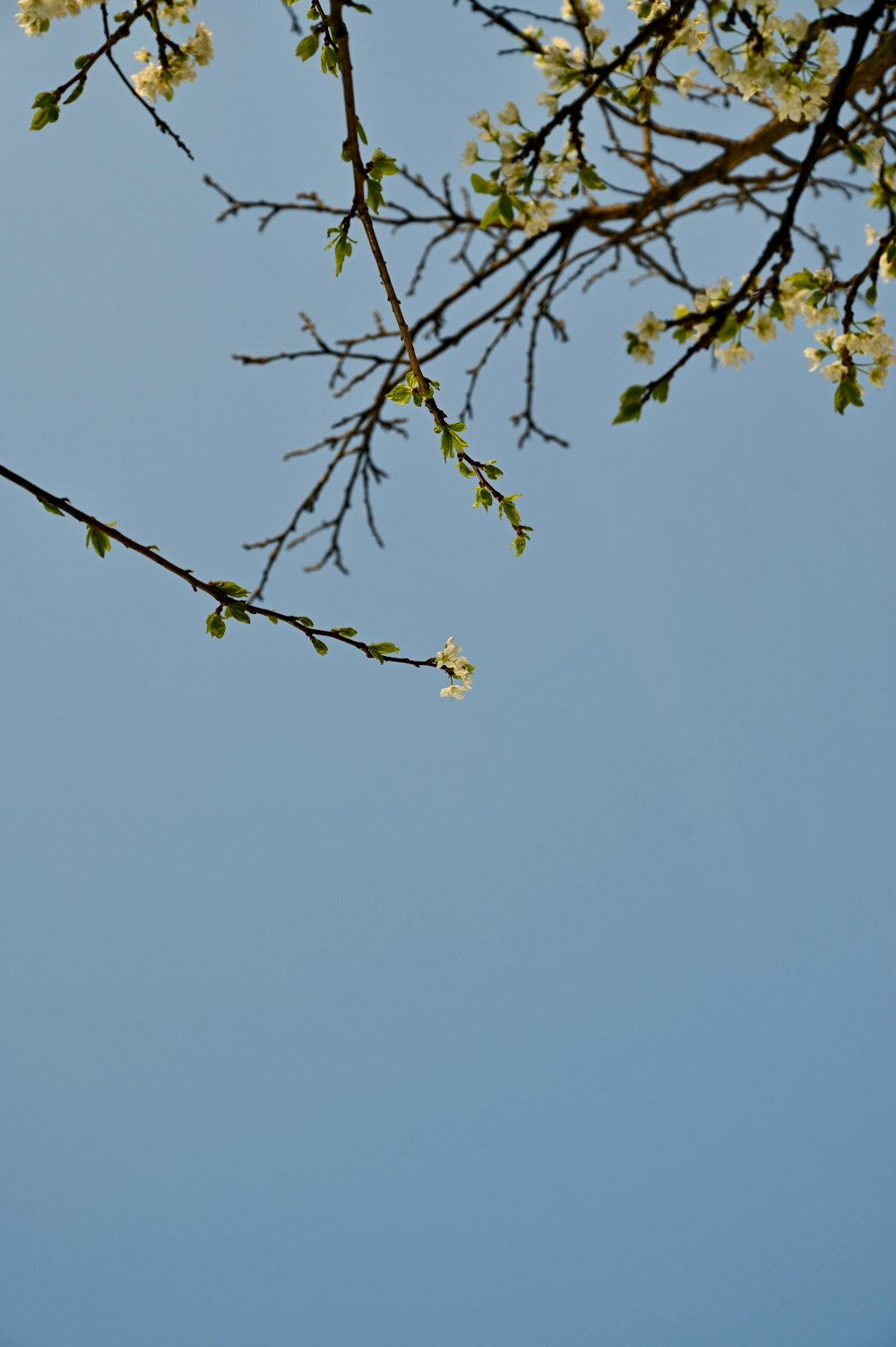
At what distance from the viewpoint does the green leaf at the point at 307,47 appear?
5.64ft

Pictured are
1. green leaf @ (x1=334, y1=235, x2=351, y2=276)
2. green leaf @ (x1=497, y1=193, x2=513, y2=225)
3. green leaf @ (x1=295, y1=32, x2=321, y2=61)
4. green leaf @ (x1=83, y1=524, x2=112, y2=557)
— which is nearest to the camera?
green leaf @ (x1=83, y1=524, x2=112, y2=557)

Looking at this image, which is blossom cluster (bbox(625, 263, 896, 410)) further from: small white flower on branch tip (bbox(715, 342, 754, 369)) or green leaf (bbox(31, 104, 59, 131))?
green leaf (bbox(31, 104, 59, 131))

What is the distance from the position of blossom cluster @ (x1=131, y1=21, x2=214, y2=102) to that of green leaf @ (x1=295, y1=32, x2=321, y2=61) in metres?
0.73

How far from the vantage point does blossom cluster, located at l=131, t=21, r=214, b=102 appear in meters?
2.29

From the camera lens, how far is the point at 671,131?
3.07 meters

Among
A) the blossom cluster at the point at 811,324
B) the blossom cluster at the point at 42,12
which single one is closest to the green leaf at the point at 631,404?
the blossom cluster at the point at 811,324

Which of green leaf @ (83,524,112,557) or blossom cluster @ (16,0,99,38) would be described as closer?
green leaf @ (83,524,112,557)

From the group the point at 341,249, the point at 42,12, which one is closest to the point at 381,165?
the point at 341,249

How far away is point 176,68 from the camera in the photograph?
231cm

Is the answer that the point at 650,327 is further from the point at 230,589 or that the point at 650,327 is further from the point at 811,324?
the point at 230,589

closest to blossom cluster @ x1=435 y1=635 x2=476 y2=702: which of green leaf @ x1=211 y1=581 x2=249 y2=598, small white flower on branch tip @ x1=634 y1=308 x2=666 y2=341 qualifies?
green leaf @ x1=211 y1=581 x2=249 y2=598

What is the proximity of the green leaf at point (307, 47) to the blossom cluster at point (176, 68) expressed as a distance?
28.7 inches

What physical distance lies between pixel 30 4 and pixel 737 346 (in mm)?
1745

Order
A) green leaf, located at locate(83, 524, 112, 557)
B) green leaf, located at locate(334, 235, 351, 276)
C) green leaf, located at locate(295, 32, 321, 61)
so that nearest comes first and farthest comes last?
green leaf, located at locate(83, 524, 112, 557)
green leaf, located at locate(334, 235, 351, 276)
green leaf, located at locate(295, 32, 321, 61)
